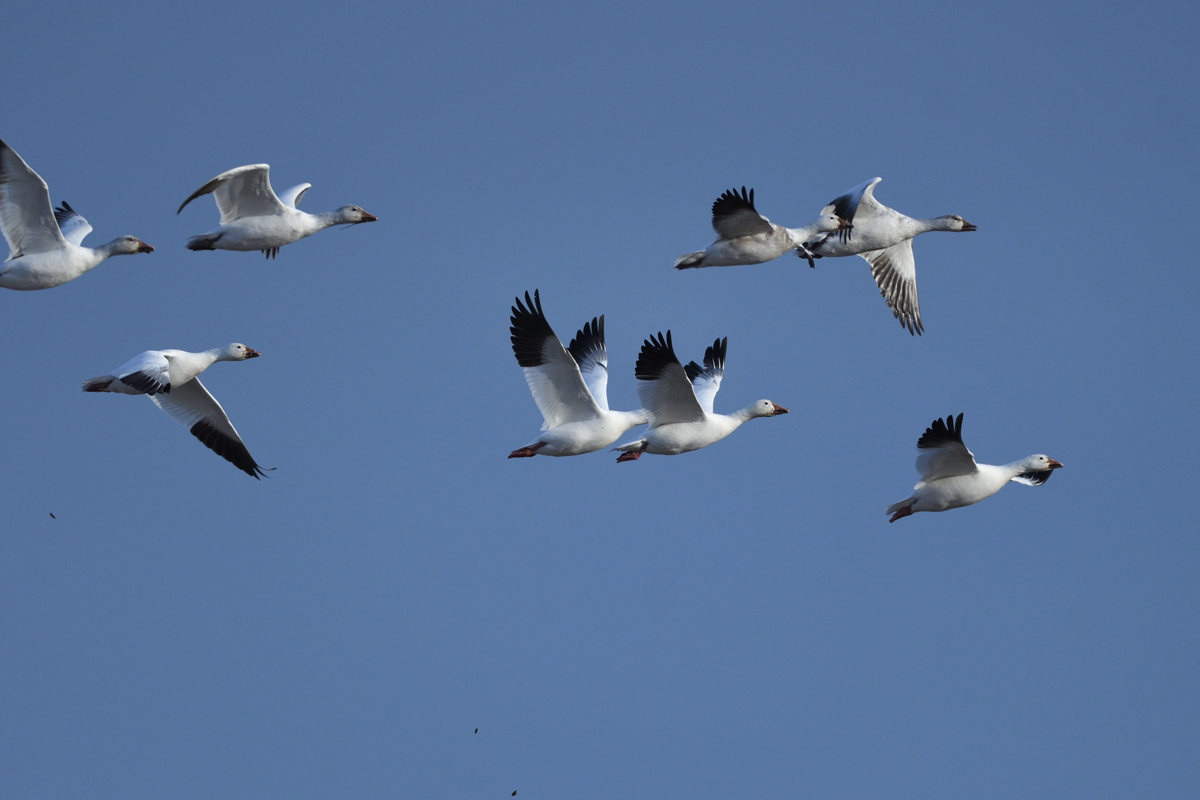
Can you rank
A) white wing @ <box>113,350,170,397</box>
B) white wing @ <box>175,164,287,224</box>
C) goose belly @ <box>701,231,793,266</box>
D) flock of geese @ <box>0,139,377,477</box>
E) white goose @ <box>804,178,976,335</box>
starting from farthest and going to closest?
1. white goose @ <box>804,178,976,335</box>
2. goose belly @ <box>701,231,793,266</box>
3. white wing @ <box>175,164,287,224</box>
4. flock of geese @ <box>0,139,377,477</box>
5. white wing @ <box>113,350,170,397</box>

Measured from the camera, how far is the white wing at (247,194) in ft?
50.0

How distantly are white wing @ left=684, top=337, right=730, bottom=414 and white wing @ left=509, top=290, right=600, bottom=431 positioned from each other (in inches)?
153

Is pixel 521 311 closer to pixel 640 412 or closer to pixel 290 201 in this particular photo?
pixel 640 412

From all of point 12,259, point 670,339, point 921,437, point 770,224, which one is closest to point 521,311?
point 670,339

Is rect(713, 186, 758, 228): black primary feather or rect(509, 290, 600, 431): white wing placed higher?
rect(713, 186, 758, 228): black primary feather

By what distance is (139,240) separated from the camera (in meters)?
16.3

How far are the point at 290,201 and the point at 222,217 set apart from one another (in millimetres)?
1533

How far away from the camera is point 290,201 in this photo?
17.2 meters

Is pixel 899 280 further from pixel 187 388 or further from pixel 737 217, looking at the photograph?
pixel 187 388

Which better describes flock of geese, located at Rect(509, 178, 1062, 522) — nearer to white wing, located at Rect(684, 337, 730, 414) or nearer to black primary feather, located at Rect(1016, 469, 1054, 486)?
black primary feather, located at Rect(1016, 469, 1054, 486)

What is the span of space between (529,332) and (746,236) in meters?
3.07

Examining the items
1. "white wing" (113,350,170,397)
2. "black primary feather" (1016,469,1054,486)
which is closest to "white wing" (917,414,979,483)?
"black primary feather" (1016,469,1054,486)

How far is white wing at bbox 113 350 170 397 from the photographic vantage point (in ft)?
47.4

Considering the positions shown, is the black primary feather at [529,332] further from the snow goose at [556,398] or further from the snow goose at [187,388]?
the snow goose at [187,388]
